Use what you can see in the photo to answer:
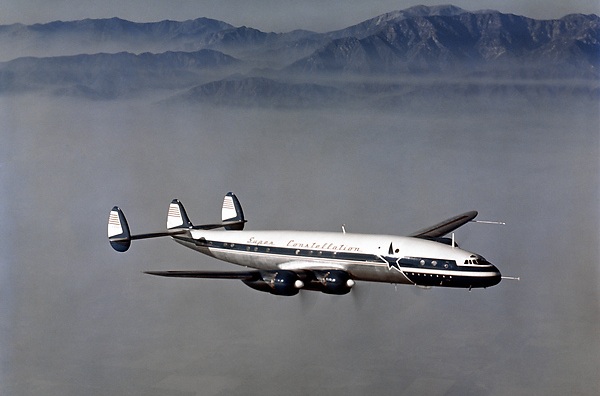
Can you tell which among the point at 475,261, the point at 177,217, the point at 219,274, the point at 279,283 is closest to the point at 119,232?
the point at 177,217

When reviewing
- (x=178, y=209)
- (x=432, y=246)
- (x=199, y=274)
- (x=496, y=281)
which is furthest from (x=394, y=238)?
(x=178, y=209)

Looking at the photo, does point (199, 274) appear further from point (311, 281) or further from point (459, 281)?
point (459, 281)

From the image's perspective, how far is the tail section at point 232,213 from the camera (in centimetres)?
5862

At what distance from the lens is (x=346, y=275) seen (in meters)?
49.5

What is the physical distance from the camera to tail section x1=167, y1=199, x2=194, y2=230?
5850 cm

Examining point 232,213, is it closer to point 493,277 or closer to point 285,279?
point 285,279

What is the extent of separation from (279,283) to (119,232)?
1142 centimetres

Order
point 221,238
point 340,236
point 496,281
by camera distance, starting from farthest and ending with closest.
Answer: point 221,238 < point 340,236 < point 496,281

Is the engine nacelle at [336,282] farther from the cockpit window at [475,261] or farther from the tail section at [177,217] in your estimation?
→ the tail section at [177,217]

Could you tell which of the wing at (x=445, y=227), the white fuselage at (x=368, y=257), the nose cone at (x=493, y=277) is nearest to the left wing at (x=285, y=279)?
the white fuselage at (x=368, y=257)

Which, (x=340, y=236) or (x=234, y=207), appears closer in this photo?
(x=340, y=236)

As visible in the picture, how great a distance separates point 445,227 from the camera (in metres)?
55.3

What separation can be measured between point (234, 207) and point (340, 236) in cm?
962

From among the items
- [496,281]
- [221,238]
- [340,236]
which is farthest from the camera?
[221,238]
